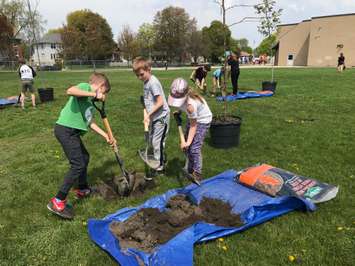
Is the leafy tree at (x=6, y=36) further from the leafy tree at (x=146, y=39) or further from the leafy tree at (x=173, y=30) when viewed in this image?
the leafy tree at (x=173, y=30)

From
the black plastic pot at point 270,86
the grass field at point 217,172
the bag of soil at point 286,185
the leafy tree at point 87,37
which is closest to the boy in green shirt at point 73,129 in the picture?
the grass field at point 217,172

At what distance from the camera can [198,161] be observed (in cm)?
487

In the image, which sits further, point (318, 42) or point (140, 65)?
point (318, 42)

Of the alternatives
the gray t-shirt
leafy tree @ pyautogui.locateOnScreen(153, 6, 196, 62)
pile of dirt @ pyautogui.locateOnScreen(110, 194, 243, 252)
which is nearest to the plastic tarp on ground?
pile of dirt @ pyautogui.locateOnScreen(110, 194, 243, 252)

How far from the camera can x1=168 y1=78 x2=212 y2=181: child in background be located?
168 inches

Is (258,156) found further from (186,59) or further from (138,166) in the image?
(186,59)

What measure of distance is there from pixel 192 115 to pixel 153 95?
757 mm

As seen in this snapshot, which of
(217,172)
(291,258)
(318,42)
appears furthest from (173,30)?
(291,258)

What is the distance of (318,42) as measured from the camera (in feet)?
165

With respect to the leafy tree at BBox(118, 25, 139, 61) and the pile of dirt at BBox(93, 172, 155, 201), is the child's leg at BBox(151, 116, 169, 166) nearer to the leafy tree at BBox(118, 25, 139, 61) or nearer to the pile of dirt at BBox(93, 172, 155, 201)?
the pile of dirt at BBox(93, 172, 155, 201)

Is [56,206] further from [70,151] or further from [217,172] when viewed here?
[217,172]

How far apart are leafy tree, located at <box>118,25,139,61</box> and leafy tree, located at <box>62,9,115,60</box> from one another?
2935 mm

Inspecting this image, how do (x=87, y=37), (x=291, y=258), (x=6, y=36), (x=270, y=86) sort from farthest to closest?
(x=87, y=37)
(x=6, y=36)
(x=270, y=86)
(x=291, y=258)

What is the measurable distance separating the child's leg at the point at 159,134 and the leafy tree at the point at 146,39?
225 feet
